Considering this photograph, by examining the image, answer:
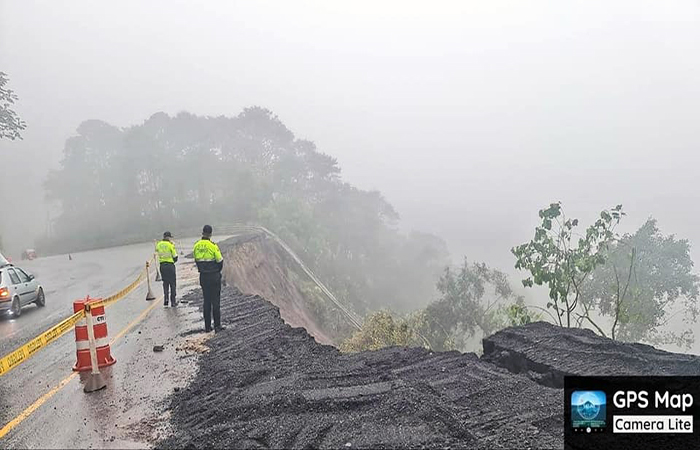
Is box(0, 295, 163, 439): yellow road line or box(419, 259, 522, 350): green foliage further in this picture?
box(419, 259, 522, 350): green foliage

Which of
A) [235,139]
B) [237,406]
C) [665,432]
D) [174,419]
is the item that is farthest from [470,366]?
[235,139]

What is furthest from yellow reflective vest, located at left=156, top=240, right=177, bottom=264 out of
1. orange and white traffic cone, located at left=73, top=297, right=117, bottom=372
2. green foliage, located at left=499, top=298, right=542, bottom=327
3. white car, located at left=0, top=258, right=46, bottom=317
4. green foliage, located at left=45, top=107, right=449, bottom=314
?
green foliage, located at left=45, top=107, right=449, bottom=314

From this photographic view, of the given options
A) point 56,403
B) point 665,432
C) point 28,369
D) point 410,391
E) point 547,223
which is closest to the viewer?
point 665,432

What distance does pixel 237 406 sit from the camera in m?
5.24

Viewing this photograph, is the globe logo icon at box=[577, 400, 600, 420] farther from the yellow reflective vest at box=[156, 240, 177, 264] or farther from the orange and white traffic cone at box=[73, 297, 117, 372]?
the yellow reflective vest at box=[156, 240, 177, 264]

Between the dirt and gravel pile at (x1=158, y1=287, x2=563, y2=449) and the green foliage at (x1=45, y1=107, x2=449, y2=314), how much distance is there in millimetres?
35391

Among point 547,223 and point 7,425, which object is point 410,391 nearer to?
point 7,425

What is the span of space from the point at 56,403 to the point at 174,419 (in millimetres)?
1800

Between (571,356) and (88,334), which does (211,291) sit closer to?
A: (88,334)

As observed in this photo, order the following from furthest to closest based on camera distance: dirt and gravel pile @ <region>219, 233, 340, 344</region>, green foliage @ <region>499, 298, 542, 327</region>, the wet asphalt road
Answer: dirt and gravel pile @ <region>219, 233, 340, 344</region>, green foliage @ <region>499, 298, 542, 327</region>, the wet asphalt road

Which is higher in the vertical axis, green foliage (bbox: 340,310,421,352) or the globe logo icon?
the globe logo icon

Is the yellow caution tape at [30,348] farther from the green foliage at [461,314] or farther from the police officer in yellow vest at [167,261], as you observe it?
the green foliage at [461,314]

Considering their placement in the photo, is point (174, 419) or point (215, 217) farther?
point (215, 217)

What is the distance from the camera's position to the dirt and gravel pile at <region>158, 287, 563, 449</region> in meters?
4.50
